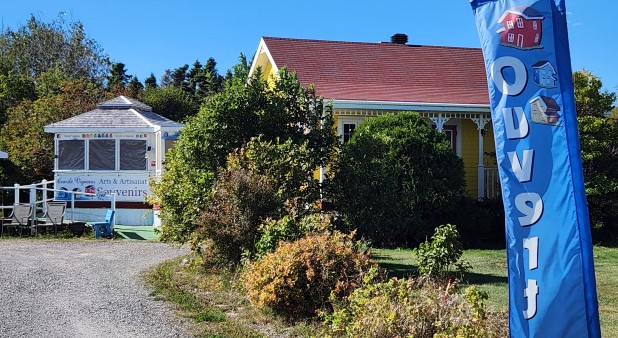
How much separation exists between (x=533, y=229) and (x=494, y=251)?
1119cm

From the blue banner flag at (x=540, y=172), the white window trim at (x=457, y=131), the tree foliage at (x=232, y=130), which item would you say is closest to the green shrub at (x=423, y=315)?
the blue banner flag at (x=540, y=172)

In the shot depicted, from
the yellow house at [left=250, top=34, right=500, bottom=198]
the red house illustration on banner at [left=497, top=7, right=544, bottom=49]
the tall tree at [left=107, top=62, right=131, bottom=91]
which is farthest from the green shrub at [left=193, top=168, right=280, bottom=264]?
the tall tree at [left=107, top=62, right=131, bottom=91]

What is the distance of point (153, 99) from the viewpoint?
1545 inches

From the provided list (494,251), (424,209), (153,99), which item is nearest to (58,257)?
(424,209)

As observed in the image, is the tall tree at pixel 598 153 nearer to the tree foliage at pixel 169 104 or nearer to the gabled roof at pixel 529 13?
the gabled roof at pixel 529 13

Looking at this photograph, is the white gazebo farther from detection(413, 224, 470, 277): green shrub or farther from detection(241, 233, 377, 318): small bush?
detection(413, 224, 470, 277): green shrub

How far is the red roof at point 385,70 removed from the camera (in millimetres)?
19844

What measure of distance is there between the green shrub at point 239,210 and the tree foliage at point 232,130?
92 centimetres

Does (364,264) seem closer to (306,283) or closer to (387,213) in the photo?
(306,283)

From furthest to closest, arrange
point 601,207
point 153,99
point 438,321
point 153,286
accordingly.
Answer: point 153,99 → point 601,207 → point 153,286 → point 438,321

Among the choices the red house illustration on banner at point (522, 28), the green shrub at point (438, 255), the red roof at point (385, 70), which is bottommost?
the green shrub at point (438, 255)

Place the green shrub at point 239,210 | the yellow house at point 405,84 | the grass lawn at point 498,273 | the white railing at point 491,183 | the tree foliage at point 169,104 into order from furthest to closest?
the tree foliage at point 169,104 < the white railing at point 491,183 < the yellow house at point 405,84 < the green shrub at point 239,210 < the grass lawn at point 498,273

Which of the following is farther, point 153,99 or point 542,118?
point 153,99

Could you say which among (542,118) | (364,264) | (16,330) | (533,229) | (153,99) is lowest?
(16,330)
